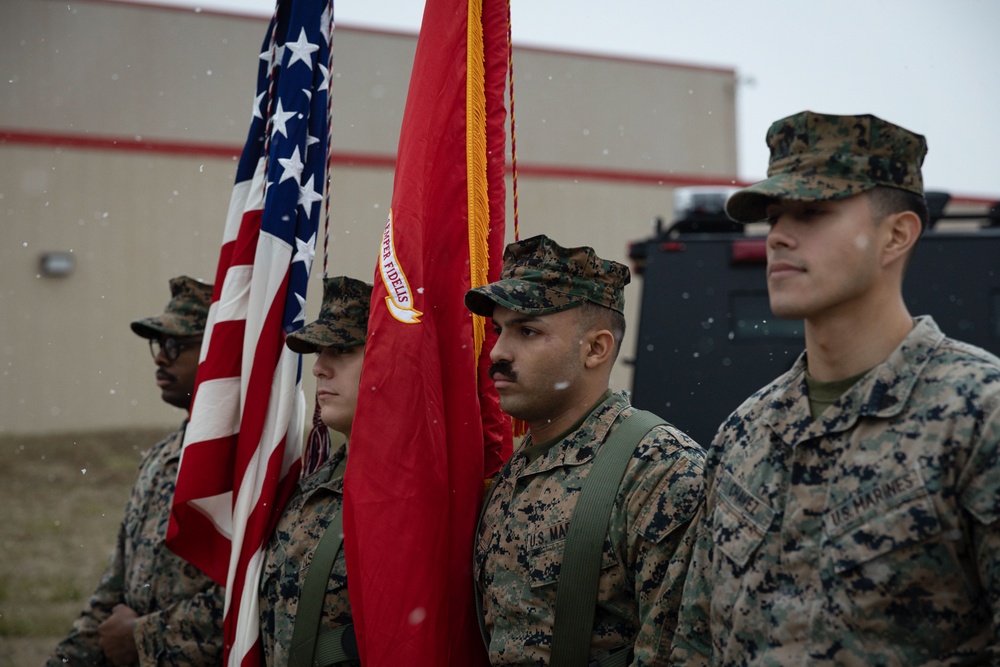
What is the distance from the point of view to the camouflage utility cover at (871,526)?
1.55 m

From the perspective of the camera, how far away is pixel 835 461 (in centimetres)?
171

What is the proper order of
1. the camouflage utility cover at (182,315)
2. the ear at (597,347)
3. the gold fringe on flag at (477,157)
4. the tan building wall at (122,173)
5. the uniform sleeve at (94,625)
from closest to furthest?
the ear at (597,347) < the gold fringe on flag at (477,157) < the uniform sleeve at (94,625) < the camouflage utility cover at (182,315) < the tan building wall at (122,173)

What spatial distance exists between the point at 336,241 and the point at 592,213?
3367 millimetres

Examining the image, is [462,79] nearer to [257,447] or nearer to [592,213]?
[257,447]

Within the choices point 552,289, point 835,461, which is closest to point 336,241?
point 552,289

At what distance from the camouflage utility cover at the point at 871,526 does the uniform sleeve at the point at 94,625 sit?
278cm

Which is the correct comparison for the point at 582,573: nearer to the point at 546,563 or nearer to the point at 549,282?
the point at 546,563

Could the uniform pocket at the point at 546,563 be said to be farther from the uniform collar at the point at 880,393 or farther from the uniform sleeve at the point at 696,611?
the uniform collar at the point at 880,393

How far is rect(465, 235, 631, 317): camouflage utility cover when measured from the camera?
2513 mm

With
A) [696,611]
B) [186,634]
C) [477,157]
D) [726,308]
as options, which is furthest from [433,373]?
[726,308]

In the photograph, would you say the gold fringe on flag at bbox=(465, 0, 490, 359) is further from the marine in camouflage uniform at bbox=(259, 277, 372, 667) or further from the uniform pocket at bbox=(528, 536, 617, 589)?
the uniform pocket at bbox=(528, 536, 617, 589)

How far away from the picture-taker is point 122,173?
11438mm

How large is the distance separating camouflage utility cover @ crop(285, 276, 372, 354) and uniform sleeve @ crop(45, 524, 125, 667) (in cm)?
144

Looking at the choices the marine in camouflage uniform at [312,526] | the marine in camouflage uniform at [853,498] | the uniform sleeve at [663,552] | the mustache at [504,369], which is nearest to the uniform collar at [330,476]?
the marine in camouflage uniform at [312,526]
